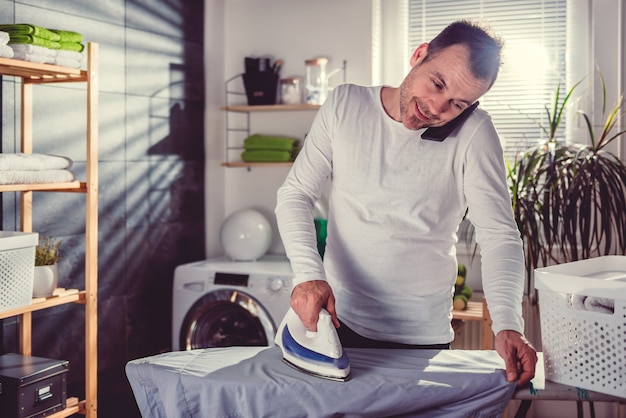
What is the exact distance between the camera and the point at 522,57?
3611 millimetres

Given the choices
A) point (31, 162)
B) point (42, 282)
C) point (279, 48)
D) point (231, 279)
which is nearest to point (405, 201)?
point (31, 162)

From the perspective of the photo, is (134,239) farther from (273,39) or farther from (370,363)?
(370,363)

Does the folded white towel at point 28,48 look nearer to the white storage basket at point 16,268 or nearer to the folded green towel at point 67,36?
the folded green towel at point 67,36

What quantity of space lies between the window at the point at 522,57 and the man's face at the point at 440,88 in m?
2.09

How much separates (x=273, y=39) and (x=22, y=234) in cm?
189

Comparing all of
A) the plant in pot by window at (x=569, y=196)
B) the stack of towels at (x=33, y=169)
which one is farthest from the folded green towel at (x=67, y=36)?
the plant in pot by window at (x=569, y=196)

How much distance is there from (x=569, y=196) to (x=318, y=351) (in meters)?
1.89

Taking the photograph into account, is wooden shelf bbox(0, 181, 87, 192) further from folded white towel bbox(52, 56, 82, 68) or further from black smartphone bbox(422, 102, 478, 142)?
black smartphone bbox(422, 102, 478, 142)

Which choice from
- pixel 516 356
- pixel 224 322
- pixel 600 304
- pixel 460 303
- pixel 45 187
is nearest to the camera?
pixel 600 304

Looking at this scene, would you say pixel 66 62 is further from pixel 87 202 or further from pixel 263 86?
pixel 263 86

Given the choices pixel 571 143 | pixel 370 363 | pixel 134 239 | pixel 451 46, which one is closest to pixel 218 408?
pixel 370 363

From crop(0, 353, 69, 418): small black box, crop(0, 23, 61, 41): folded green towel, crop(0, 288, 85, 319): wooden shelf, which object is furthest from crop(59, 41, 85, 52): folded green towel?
crop(0, 353, 69, 418): small black box

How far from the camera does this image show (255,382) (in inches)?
55.6

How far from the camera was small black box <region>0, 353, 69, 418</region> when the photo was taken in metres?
2.43
